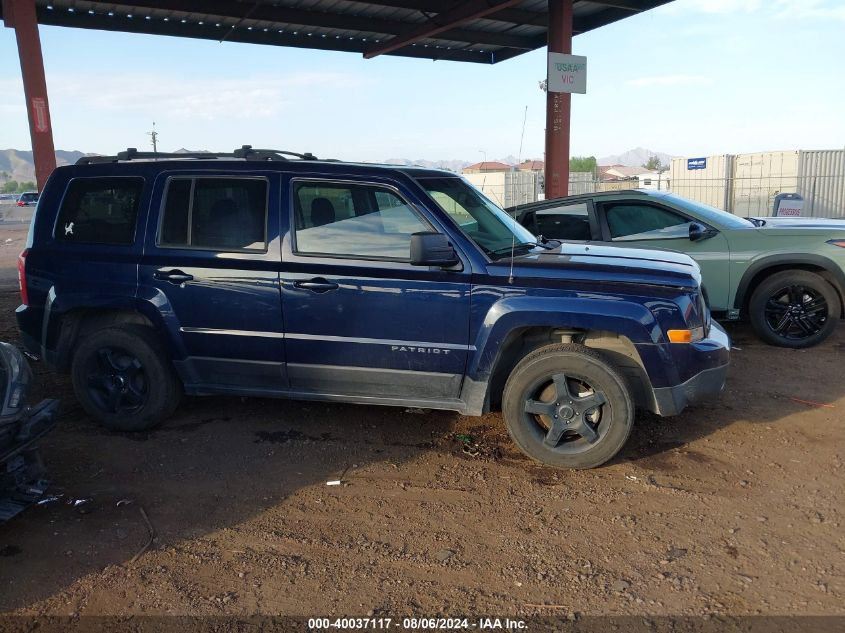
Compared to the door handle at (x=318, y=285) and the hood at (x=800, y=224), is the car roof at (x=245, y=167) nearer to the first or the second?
the door handle at (x=318, y=285)

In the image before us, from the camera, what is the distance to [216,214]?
15.4 ft

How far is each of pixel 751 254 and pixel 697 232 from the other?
0.58 metres

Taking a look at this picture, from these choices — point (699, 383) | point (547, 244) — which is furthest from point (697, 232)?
point (699, 383)

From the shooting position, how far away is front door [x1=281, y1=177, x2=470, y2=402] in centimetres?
429

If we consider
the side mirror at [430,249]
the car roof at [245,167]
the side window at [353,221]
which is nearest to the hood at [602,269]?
the side mirror at [430,249]

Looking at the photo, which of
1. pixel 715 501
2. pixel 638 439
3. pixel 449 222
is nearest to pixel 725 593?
pixel 715 501

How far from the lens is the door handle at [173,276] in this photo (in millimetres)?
4633

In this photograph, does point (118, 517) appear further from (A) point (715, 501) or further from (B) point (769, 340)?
(B) point (769, 340)

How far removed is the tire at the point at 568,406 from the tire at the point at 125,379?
8.21 ft

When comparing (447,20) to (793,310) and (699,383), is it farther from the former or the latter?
(699,383)

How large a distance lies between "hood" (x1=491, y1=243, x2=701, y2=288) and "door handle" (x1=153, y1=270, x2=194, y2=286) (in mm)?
2124

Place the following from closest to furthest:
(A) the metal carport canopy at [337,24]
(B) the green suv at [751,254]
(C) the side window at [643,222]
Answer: (B) the green suv at [751,254], (C) the side window at [643,222], (A) the metal carport canopy at [337,24]

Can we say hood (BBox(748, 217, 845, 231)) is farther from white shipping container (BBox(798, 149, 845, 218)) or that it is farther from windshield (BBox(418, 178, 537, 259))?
white shipping container (BBox(798, 149, 845, 218))

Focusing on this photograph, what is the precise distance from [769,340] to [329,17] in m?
9.86
